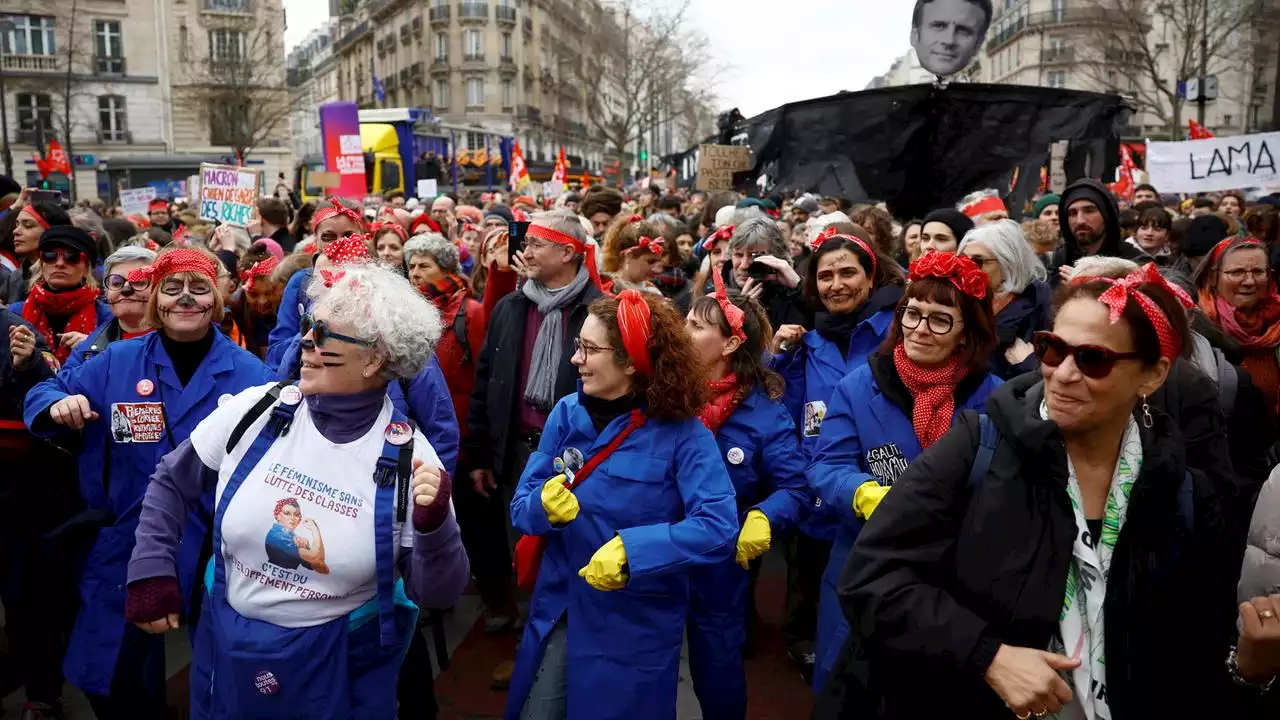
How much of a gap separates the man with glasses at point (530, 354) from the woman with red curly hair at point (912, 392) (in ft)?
5.31

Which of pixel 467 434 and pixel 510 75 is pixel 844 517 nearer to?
pixel 467 434

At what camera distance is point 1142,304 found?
2.15 m

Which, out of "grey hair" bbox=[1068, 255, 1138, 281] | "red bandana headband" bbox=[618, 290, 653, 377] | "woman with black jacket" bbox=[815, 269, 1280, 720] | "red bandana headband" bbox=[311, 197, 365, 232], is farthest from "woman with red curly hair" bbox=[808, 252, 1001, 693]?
"red bandana headband" bbox=[311, 197, 365, 232]

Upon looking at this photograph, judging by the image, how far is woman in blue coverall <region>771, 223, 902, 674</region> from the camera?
4.21 meters

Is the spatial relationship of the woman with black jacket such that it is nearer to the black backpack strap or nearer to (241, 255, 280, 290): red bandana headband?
the black backpack strap

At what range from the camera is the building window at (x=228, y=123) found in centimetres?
4275

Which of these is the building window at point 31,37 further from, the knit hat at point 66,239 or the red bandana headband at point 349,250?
the red bandana headband at point 349,250

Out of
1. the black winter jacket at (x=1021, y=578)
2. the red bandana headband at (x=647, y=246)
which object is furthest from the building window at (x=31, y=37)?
the black winter jacket at (x=1021, y=578)

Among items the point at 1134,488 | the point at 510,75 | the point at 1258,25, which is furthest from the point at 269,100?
the point at 1134,488

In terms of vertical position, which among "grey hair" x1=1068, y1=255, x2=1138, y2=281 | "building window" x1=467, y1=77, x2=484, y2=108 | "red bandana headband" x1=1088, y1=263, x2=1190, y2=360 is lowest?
"red bandana headband" x1=1088, y1=263, x2=1190, y2=360

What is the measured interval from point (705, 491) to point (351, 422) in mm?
1112

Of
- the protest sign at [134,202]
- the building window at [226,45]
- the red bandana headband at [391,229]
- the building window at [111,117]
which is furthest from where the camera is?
the building window at [111,117]

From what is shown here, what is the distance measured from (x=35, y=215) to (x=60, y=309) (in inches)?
73.4

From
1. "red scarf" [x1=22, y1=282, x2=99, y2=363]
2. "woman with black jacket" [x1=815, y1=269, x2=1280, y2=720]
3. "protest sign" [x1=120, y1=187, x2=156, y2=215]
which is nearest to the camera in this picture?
"woman with black jacket" [x1=815, y1=269, x2=1280, y2=720]
